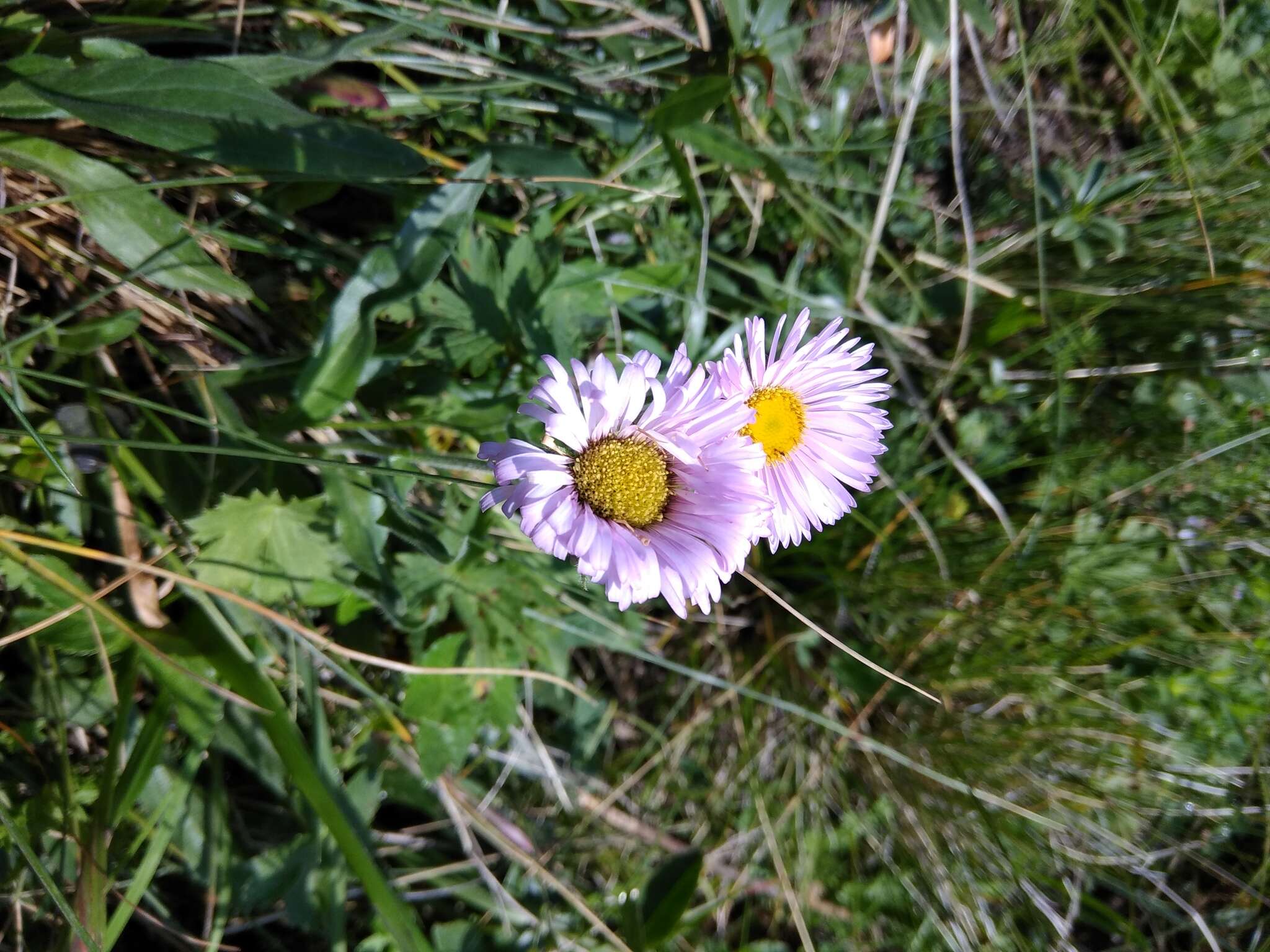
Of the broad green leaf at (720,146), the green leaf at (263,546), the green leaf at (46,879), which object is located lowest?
the green leaf at (46,879)

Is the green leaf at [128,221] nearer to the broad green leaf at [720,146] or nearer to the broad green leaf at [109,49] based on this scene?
the broad green leaf at [109,49]

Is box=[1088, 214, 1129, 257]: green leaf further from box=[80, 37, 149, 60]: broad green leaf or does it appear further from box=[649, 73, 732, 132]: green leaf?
box=[80, 37, 149, 60]: broad green leaf

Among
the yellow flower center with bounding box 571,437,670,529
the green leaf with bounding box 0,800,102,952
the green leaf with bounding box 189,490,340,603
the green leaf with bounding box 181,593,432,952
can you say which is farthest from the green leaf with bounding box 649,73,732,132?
the green leaf with bounding box 0,800,102,952

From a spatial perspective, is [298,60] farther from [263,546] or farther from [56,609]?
[56,609]

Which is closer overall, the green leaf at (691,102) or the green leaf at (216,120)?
the green leaf at (216,120)

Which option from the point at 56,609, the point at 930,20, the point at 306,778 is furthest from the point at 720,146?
the point at 56,609

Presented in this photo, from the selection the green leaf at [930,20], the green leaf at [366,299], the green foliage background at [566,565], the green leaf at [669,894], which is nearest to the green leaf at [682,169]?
the green foliage background at [566,565]

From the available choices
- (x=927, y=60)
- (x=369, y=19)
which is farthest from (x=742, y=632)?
(x=369, y=19)
